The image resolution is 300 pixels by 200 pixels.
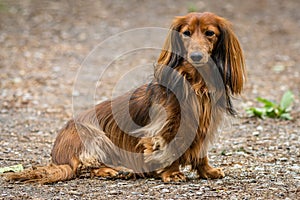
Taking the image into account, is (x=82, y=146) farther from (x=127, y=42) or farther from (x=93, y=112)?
(x=127, y=42)

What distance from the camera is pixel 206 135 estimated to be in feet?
16.8

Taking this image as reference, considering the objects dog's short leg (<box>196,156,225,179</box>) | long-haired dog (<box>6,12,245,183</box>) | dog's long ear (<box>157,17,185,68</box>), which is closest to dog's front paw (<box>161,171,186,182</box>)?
long-haired dog (<box>6,12,245,183</box>)

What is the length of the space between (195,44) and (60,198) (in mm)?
1736

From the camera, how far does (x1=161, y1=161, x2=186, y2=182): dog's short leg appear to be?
17.0ft

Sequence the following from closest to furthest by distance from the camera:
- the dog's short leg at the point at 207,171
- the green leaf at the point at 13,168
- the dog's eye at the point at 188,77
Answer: the dog's eye at the point at 188,77
the dog's short leg at the point at 207,171
the green leaf at the point at 13,168

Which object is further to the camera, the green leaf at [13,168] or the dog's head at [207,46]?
the green leaf at [13,168]

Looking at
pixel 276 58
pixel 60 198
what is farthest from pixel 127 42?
pixel 60 198

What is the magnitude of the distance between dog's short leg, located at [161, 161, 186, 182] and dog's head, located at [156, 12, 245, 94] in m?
0.88

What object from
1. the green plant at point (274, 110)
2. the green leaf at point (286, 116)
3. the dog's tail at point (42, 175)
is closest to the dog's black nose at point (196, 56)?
the dog's tail at point (42, 175)

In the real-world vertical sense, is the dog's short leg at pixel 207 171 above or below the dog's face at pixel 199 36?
below

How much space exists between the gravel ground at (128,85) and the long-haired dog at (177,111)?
150mm

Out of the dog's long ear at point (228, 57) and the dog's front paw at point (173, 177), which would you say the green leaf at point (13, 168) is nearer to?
the dog's front paw at point (173, 177)

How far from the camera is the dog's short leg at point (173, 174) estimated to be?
5.19 metres

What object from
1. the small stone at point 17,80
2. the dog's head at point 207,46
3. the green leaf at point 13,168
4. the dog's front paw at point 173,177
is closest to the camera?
the dog's head at point 207,46
